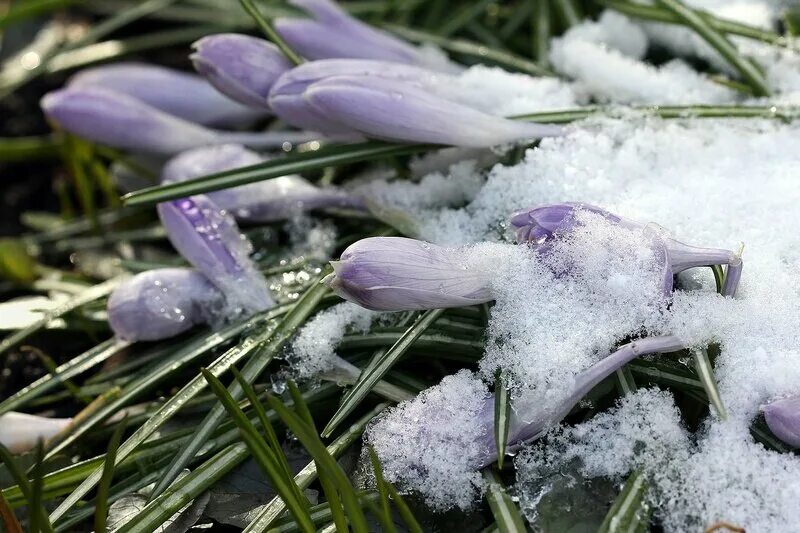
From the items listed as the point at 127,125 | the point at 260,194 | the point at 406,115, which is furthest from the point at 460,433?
the point at 127,125

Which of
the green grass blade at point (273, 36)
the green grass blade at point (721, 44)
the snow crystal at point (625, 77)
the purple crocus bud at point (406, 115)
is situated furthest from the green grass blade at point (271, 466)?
the green grass blade at point (721, 44)

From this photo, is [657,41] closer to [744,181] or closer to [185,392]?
[744,181]

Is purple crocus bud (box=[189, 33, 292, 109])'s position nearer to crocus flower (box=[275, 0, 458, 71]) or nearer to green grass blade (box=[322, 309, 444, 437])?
crocus flower (box=[275, 0, 458, 71])

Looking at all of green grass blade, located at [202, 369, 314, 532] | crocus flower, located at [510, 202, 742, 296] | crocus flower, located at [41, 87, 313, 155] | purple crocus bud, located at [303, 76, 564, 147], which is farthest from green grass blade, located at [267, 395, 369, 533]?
crocus flower, located at [41, 87, 313, 155]

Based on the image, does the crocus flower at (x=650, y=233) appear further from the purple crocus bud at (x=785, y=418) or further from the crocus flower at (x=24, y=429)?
the crocus flower at (x=24, y=429)

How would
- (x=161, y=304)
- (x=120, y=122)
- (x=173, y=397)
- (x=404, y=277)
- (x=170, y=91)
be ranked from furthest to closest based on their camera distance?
(x=170, y=91) → (x=120, y=122) → (x=161, y=304) → (x=173, y=397) → (x=404, y=277)

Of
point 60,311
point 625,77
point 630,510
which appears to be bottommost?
point 630,510

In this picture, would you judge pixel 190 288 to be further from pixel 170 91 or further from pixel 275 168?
pixel 170 91
